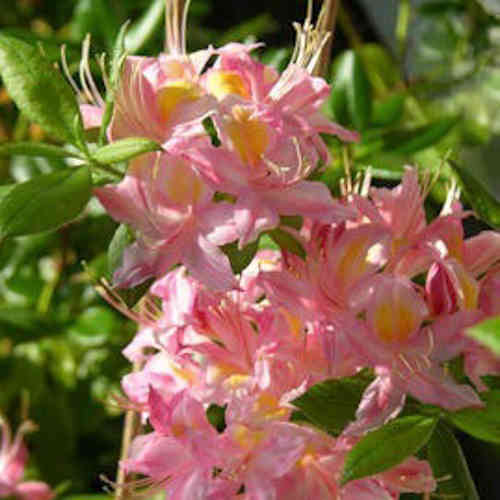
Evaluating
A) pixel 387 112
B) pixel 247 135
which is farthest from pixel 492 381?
pixel 387 112

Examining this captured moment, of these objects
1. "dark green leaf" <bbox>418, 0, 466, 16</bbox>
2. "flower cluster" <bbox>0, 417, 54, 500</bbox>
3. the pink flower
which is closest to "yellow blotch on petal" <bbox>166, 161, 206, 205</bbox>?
the pink flower

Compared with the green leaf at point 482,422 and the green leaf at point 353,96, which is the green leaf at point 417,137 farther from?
the green leaf at point 482,422

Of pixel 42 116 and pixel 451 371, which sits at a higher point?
pixel 42 116

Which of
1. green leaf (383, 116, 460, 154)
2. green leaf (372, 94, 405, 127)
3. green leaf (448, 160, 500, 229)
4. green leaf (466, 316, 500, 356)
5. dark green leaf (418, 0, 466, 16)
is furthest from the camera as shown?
dark green leaf (418, 0, 466, 16)

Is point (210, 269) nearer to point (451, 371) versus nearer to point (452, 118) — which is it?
point (451, 371)

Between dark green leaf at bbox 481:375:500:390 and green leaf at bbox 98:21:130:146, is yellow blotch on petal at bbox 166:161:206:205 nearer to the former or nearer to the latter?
green leaf at bbox 98:21:130:146

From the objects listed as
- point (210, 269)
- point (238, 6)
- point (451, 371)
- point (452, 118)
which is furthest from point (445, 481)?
point (238, 6)
